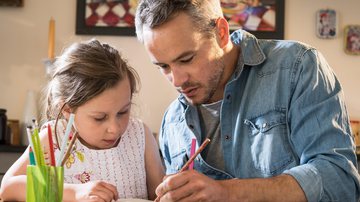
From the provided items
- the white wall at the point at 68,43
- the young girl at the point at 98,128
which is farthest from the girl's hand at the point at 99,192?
the white wall at the point at 68,43

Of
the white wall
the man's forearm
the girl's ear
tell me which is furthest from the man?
the white wall

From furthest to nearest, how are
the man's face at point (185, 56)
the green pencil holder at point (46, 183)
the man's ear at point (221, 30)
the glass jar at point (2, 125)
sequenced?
1. the glass jar at point (2, 125)
2. the man's ear at point (221, 30)
3. the man's face at point (185, 56)
4. the green pencil holder at point (46, 183)

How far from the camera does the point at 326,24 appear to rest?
11.2ft

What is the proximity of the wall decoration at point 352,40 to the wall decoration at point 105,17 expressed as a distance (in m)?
1.27

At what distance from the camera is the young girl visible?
62.1 inches

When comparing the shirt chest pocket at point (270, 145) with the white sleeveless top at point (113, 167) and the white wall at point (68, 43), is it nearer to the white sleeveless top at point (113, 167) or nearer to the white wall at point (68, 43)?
the white sleeveless top at point (113, 167)

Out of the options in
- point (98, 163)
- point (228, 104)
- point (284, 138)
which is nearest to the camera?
point (284, 138)

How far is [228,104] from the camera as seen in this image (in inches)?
61.7

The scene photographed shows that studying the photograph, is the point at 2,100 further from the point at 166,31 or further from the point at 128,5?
the point at 166,31

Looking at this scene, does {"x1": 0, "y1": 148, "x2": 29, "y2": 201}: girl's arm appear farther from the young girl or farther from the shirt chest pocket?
the shirt chest pocket

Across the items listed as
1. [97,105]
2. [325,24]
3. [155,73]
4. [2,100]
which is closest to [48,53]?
[2,100]

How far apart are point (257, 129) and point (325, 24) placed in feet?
6.89

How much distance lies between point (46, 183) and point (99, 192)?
243 millimetres

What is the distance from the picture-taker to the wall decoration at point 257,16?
11.2 feet
